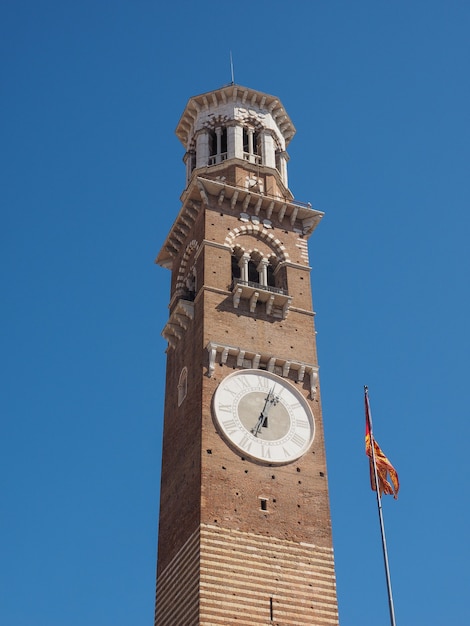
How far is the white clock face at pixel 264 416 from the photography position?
3725cm

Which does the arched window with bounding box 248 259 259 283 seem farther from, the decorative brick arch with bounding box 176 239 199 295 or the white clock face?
the white clock face

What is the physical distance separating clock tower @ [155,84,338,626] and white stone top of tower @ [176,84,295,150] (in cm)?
16

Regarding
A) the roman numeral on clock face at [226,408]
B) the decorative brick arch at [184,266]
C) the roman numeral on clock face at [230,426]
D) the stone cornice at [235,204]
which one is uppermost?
the stone cornice at [235,204]

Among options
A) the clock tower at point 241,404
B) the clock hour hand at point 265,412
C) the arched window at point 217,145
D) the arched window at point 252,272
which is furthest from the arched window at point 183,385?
the arched window at point 217,145

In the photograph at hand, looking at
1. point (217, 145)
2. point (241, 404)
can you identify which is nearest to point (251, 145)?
point (217, 145)

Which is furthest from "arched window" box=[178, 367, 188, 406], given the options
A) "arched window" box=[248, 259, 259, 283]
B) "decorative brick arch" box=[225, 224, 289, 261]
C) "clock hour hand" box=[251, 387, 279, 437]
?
"decorative brick arch" box=[225, 224, 289, 261]

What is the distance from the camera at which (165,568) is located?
120 feet

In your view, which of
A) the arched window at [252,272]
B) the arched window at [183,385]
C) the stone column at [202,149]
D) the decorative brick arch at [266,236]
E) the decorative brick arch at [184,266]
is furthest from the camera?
the stone column at [202,149]

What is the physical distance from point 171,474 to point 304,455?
5252 millimetres

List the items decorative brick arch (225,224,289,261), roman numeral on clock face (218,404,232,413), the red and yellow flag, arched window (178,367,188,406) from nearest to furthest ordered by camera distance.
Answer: the red and yellow flag, roman numeral on clock face (218,404,232,413), arched window (178,367,188,406), decorative brick arch (225,224,289,261)

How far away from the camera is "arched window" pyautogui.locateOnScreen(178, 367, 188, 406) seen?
40.1 m

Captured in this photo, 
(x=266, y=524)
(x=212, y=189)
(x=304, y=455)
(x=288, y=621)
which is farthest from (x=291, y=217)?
(x=288, y=621)

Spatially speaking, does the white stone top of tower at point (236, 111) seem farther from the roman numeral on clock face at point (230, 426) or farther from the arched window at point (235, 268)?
the roman numeral on clock face at point (230, 426)

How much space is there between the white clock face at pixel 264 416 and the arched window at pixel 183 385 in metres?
2.30
